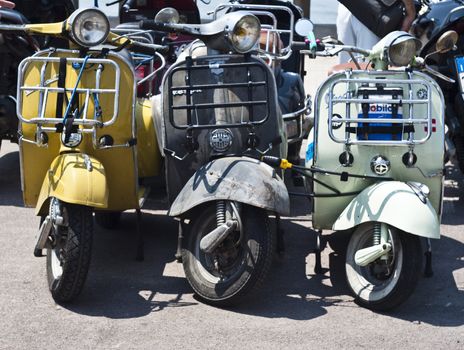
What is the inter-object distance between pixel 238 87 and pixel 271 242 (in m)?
0.99

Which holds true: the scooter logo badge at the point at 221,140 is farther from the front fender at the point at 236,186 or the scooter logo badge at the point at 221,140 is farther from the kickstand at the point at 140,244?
the kickstand at the point at 140,244

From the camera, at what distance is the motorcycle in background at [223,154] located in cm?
460

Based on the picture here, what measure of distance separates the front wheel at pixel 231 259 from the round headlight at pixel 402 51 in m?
1.12

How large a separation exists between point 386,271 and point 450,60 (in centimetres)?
234

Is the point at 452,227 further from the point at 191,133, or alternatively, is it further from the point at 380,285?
the point at 191,133

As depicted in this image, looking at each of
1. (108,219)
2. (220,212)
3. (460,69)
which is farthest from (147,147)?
(460,69)

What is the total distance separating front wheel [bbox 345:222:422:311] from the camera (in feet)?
14.8

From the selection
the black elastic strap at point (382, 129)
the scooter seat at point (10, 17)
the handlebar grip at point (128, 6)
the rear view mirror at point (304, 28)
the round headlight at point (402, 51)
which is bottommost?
the black elastic strap at point (382, 129)

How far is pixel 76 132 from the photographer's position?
4957mm

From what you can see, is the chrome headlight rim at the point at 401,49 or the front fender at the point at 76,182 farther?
the chrome headlight rim at the point at 401,49

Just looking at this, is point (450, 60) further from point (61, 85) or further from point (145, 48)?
point (61, 85)

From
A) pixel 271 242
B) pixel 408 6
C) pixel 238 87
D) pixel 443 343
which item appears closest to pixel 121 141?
pixel 238 87

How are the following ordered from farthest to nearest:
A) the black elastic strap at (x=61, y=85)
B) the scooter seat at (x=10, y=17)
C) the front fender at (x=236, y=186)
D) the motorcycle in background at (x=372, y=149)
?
the scooter seat at (x=10, y=17) → the black elastic strap at (x=61, y=85) → the motorcycle in background at (x=372, y=149) → the front fender at (x=236, y=186)

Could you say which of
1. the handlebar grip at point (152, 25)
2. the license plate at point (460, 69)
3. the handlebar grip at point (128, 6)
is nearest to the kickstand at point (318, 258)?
the handlebar grip at point (152, 25)
